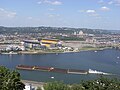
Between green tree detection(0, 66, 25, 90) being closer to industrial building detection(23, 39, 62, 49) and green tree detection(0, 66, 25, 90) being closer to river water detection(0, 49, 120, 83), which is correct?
river water detection(0, 49, 120, 83)

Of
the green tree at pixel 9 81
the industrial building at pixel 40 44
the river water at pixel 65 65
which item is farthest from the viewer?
the industrial building at pixel 40 44

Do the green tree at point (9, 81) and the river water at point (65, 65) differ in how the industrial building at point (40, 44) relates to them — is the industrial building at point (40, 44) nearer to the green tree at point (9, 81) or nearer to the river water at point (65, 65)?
the river water at point (65, 65)

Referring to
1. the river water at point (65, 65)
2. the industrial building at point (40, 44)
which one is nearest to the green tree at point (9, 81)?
the river water at point (65, 65)

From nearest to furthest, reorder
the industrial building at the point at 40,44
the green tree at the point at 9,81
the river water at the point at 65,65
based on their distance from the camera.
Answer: the green tree at the point at 9,81
the river water at the point at 65,65
the industrial building at the point at 40,44

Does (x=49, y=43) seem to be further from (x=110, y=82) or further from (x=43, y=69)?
(x=110, y=82)

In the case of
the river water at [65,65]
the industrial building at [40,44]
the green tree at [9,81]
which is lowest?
the river water at [65,65]

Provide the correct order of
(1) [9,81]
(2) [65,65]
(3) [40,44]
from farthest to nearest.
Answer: (3) [40,44]
(2) [65,65]
(1) [9,81]

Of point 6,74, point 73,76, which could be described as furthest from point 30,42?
point 6,74

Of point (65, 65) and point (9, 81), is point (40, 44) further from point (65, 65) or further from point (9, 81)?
point (9, 81)

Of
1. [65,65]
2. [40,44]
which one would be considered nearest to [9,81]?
[65,65]

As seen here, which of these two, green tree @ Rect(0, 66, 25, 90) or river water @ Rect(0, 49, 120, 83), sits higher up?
green tree @ Rect(0, 66, 25, 90)

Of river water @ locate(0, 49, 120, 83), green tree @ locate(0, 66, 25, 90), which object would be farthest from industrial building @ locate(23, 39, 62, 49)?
green tree @ locate(0, 66, 25, 90)
